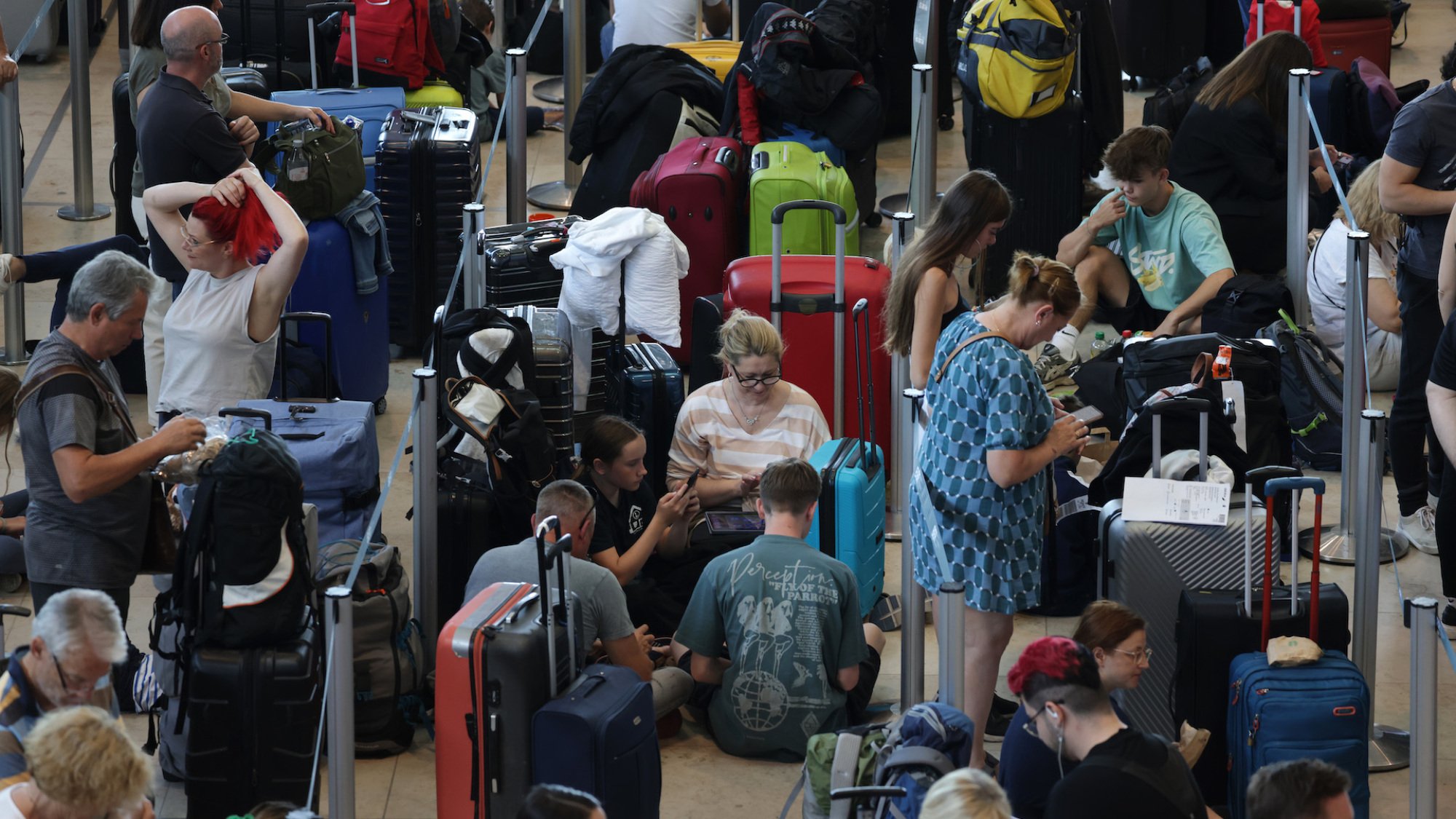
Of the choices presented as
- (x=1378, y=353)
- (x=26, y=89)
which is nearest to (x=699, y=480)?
(x=1378, y=353)

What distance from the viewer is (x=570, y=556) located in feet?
17.6

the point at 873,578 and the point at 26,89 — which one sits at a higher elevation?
the point at 26,89

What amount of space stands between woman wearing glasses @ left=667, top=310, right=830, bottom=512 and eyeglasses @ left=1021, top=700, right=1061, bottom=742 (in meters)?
1.87

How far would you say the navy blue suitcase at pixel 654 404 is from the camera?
22.8 ft

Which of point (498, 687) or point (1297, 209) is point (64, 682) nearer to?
point (498, 687)

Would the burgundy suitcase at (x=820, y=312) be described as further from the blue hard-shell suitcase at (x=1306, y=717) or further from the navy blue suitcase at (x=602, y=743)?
the navy blue suitcase at (x=602, y=743)

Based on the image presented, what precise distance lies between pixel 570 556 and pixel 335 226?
2.84m

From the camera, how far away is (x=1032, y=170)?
8992 millimetres

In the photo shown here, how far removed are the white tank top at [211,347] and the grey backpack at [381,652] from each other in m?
0.84

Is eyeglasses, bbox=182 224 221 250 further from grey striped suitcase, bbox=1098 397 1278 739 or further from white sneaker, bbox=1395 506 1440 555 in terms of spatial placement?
white sneaker, bbox=1395 506 1440 555

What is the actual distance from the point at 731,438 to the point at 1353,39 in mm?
5494

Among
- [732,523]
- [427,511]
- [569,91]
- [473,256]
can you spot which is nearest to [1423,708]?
[732,523]

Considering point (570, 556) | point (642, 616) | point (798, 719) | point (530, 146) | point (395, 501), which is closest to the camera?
point (570, 556)

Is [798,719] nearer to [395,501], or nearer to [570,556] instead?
[570,556]
